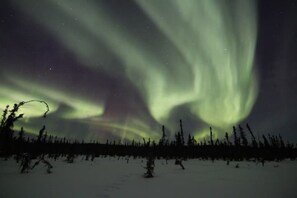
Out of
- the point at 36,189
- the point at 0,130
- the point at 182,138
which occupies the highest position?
the point at 182,138

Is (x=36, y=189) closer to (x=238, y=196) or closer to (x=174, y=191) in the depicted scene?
(x=174, y=191)

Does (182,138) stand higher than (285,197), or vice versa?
(182,138)

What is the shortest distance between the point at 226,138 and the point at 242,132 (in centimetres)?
833

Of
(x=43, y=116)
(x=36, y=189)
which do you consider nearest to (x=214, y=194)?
(x=36, y=189)

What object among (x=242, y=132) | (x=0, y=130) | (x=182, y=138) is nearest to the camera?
(x=0, y=130)

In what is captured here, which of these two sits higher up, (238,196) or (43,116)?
(43,116)

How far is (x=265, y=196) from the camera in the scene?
18.2 feet

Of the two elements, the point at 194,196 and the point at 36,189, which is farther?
the point at 36,189

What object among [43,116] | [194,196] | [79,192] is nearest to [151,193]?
[194,196]

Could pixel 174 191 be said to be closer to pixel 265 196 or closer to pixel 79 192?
pixel 265 196

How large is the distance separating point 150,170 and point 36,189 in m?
5.53

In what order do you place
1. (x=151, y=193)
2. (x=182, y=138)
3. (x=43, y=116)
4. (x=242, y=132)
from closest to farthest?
(x=151, y=193) < (x=43, y=116) < (x=242, y=132) < (x=182, y=138)

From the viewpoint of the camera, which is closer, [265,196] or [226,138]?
[265,196]

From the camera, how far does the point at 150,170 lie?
1030 cm
